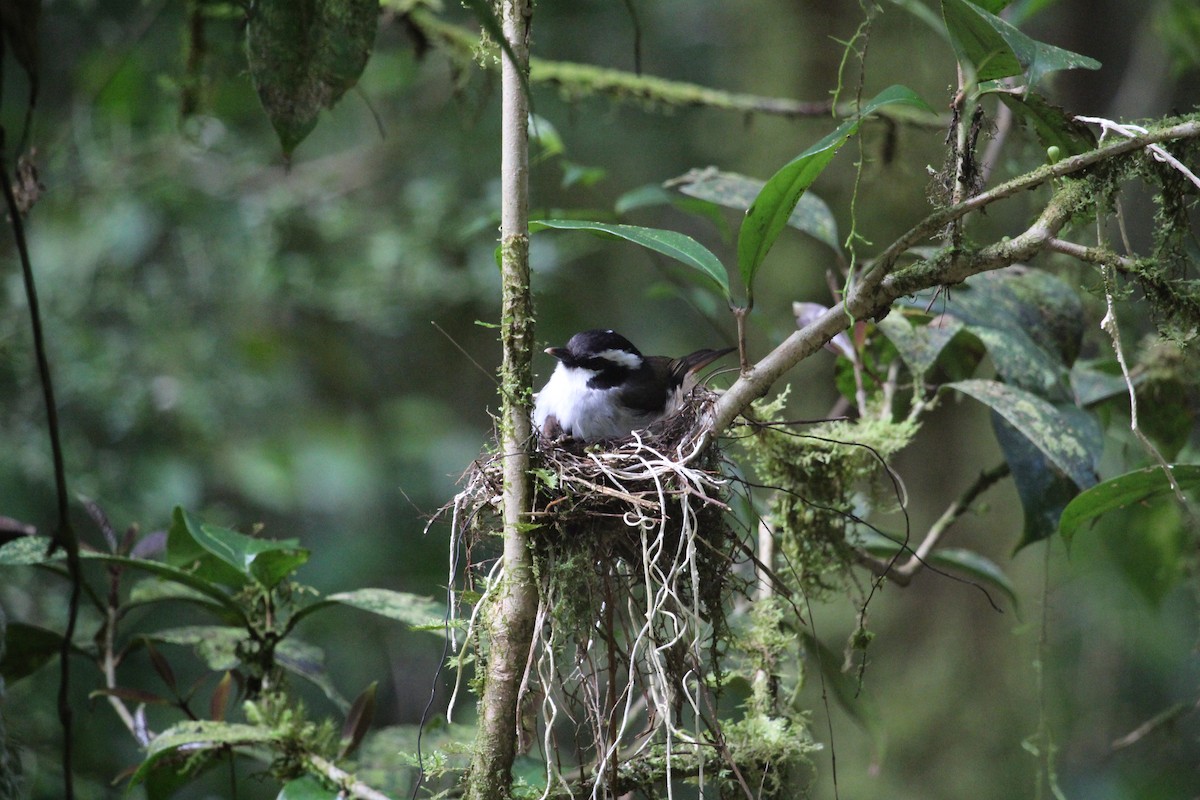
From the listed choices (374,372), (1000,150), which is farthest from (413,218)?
(1000,150)

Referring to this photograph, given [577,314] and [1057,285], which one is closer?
[1057,285]

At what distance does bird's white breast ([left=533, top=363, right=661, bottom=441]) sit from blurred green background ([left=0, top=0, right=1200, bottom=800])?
1.09 m

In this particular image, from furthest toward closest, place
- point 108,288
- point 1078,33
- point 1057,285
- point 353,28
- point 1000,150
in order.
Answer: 1. point 1078,33
2. point 108,288
3. point 1000,150
4. point 1057,285
5. point 353,28

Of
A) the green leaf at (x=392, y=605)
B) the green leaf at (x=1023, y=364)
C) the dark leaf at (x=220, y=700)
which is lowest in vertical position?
the dark leaf at (x=220, y=700)

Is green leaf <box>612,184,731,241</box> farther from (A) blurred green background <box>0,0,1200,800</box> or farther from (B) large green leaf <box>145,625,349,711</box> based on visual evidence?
(B) large green leaf <box>145,625,349,711</box>

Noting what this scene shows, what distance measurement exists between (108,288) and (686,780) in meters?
3.99

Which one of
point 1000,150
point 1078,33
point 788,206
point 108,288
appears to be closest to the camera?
point 788,206

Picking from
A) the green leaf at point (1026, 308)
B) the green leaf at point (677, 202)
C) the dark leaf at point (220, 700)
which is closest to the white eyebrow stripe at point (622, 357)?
the green leaf at point (677, 202)

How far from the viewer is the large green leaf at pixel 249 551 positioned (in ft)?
6.74

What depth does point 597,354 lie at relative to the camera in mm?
3035

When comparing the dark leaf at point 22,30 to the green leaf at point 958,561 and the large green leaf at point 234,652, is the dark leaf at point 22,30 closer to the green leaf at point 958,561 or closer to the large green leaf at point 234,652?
the large green leaf at point 234,652

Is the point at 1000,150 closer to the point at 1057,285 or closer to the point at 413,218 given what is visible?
the point at 1057,285

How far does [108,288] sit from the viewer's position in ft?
15.3

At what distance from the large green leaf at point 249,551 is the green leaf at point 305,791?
44cm
